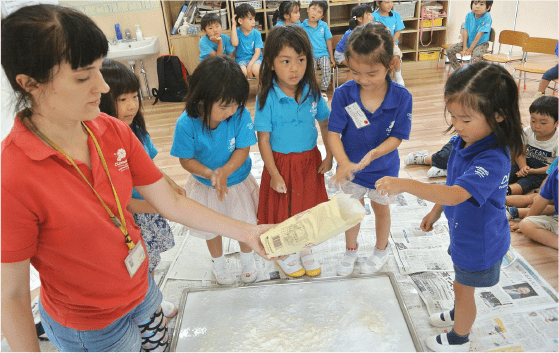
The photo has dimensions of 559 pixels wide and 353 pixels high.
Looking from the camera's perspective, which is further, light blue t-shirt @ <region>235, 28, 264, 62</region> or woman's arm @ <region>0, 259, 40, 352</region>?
light blue t-shirt @ <region>235, 28, 264, 62</region>

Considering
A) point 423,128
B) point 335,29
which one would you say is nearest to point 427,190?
point 423,128

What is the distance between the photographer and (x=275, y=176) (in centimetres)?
166

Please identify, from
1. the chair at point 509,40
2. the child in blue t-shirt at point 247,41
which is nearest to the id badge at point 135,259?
the child in blue t-shirt at point 247,41

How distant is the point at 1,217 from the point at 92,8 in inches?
188

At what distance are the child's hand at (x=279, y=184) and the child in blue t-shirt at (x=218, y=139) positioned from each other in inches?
5.1

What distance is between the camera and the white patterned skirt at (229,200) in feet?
5.51

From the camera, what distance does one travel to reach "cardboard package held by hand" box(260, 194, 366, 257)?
39.1 inches

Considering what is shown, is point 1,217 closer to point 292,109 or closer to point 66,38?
point 66,38

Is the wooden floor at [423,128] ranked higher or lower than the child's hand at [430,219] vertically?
lower

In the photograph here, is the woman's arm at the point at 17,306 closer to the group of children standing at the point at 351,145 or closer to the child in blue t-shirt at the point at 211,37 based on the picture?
the group of children standing at the point at 351,145

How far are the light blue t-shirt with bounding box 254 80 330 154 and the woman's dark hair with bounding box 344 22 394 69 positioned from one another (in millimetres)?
262

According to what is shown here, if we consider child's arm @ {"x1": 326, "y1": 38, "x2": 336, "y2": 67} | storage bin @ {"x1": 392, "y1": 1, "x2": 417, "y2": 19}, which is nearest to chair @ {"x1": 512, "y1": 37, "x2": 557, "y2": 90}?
storage bin @ {"x1": 392, "y1": 1, "x2": 417, "y2": 19}

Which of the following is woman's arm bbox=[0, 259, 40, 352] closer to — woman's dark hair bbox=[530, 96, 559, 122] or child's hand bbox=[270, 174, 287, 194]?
child's hand bbox=[270, 174, 287, 194]

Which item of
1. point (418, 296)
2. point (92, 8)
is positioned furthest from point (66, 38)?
point (92, 8)
